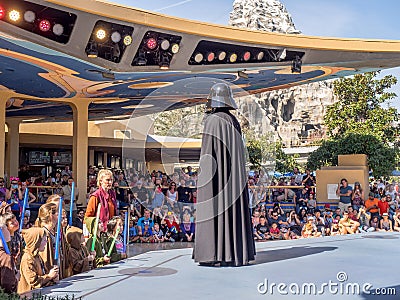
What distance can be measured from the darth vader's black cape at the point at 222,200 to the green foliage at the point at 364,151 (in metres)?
13.2

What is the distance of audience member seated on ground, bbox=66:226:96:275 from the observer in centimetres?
507

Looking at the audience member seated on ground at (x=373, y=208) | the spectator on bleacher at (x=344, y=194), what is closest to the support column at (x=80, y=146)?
the spectator on bleacher at (x=344, y=194)

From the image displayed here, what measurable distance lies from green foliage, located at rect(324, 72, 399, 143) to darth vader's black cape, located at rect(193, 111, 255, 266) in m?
18.2

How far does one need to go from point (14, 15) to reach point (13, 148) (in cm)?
1282

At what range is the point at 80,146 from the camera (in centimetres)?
1492

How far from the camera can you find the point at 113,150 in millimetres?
27406

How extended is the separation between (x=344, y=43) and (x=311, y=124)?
5995 cm

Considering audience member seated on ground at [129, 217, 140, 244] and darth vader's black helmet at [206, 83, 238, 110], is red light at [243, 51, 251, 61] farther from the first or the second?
darth vader's black helmet at [206, 83, 238, 110]

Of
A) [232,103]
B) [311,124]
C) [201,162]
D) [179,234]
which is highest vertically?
[311,124]

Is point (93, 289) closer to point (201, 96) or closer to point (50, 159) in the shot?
point (201, 96)

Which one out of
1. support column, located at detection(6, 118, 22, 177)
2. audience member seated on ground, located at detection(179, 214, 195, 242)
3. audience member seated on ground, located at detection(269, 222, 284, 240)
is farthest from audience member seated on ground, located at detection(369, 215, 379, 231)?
support column, located at detection(6, 118, 22, 177)

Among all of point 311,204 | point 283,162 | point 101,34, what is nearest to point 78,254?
point 101,34

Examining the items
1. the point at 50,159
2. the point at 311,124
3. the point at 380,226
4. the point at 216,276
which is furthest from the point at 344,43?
the point at 311,124

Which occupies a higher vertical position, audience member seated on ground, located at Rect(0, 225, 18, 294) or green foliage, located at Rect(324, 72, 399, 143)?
green foliage, located at Rect(324, 72, 399, 143)
